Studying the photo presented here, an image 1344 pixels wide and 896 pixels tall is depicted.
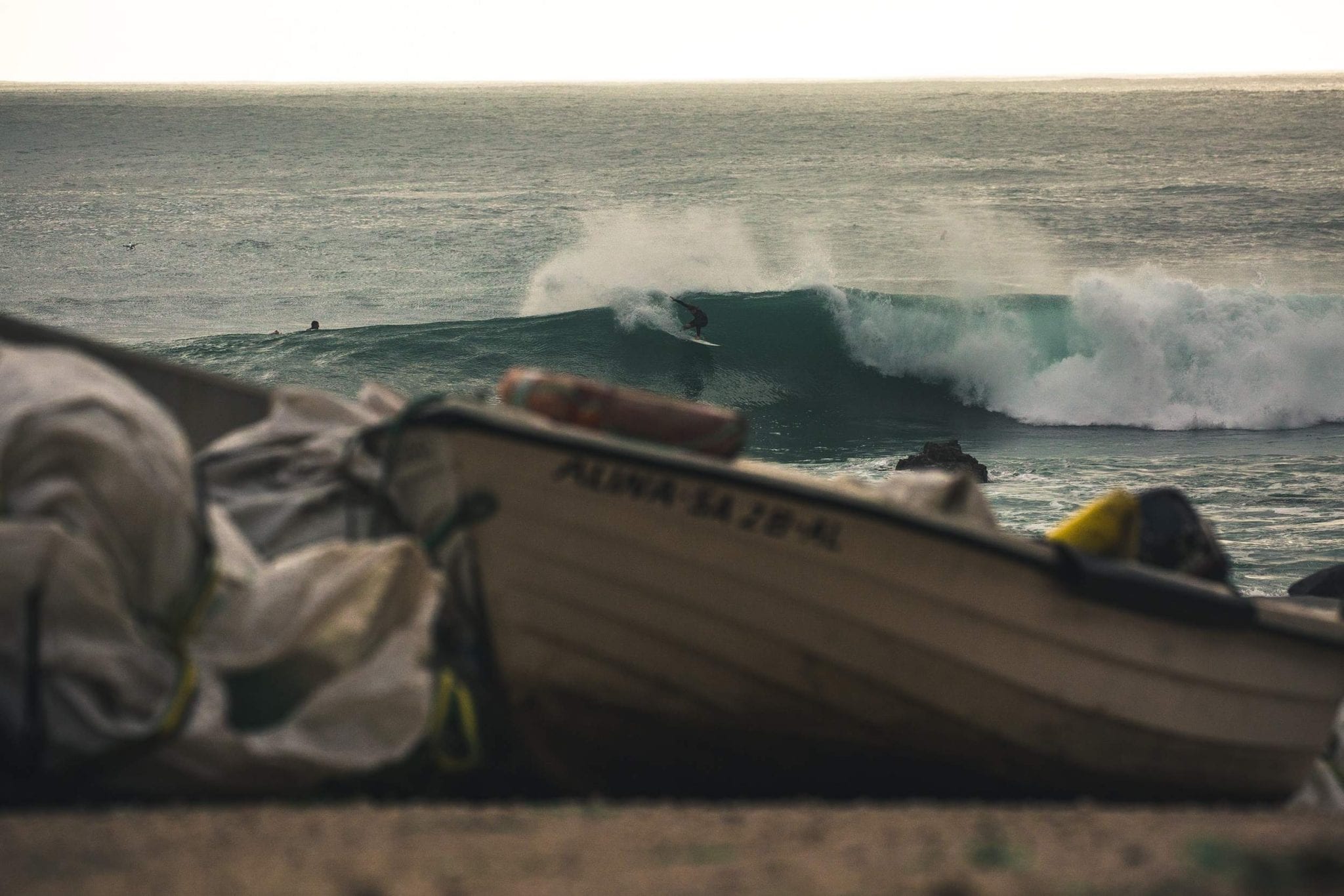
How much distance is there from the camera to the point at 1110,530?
4176 mm

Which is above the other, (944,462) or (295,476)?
(295,476)

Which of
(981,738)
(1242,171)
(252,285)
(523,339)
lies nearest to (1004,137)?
(1242,171)

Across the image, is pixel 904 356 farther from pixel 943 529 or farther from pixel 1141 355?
pixel 943 529

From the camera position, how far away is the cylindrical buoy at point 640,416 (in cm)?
402

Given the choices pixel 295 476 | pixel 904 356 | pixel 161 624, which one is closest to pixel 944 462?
pixel 904 356

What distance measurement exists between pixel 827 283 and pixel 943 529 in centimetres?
2223

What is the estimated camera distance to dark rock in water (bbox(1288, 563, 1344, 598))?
6.96m

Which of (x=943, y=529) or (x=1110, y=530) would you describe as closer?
(x=943, y=529)

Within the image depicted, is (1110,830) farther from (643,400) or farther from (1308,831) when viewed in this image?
(643,400)

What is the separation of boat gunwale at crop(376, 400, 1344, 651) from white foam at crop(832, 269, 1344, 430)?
14.9 metres

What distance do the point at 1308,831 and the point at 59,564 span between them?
3.02m

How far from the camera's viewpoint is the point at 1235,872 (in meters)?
2.53

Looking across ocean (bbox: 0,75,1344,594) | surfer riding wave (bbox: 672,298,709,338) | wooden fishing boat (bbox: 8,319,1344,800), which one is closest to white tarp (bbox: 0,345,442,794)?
wooden fishing boat (bbox: 8,319,1344,800)

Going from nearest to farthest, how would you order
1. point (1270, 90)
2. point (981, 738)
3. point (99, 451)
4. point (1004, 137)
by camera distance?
point (99, 451) → point (981, 738) → point (1004, 137) → point (1270, 90)
